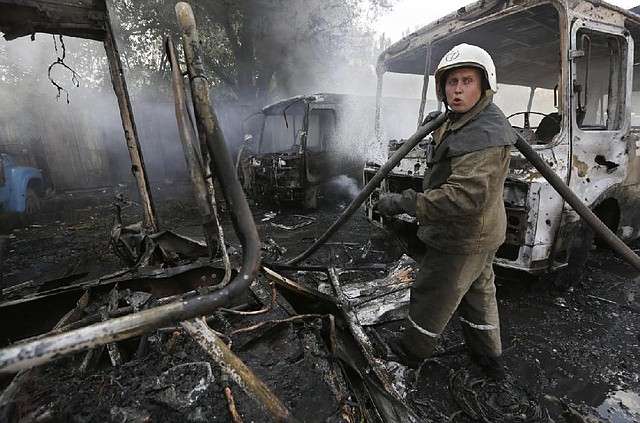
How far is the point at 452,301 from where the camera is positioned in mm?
2162

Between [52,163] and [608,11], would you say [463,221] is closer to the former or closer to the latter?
[608,11]

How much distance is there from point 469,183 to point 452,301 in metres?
0.82

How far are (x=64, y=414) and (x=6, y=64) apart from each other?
2273 cm

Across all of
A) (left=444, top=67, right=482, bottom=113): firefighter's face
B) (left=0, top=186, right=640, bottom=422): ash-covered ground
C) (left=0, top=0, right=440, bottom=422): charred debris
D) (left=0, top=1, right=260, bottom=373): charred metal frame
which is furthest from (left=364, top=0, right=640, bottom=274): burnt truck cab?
(left=0, top=1, right=260, bottom=373): charred metal frame

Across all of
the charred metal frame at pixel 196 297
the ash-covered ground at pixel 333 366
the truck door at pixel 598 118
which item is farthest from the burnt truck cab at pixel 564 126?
the charred metal frame at pixel 196 297

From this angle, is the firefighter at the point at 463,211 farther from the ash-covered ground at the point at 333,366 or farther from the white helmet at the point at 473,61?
the ash-covered ground at the point at 333,366

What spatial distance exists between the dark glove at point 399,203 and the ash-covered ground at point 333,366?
85 cm

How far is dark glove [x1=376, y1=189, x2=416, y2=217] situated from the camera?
211 centimetres

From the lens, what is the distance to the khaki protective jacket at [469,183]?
187 cm

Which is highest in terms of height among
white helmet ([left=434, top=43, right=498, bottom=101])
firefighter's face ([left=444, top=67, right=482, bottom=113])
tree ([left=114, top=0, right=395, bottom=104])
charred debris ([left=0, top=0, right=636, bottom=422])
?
tree ([left=114, top=0, right=395, bottom=104])

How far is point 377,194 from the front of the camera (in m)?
4.35

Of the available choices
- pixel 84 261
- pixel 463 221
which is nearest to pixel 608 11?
pixel 463 221

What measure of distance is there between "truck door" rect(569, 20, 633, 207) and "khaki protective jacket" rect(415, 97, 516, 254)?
133 cm

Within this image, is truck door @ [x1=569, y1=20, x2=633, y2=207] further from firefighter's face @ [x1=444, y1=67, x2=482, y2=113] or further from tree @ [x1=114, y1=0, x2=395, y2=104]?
tree @ [x1=114, y1=0, x2=395, y2=104]
